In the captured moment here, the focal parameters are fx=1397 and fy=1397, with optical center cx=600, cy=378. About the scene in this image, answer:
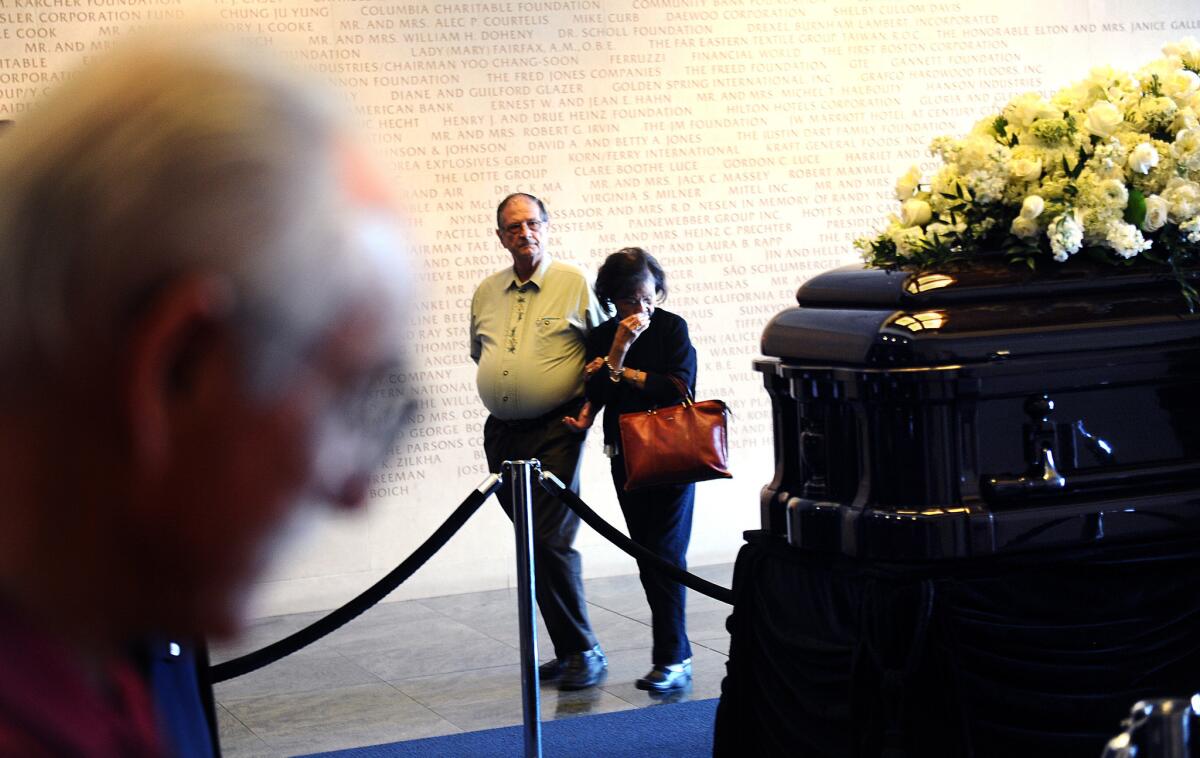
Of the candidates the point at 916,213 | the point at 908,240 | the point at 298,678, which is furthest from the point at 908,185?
the point at 298,678

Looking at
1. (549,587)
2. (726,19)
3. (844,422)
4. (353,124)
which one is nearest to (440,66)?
(726,19)

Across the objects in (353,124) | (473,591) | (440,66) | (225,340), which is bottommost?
(473,591)

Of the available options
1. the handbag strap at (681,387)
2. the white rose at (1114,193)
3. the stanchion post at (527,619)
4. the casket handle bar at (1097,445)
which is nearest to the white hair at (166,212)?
the casket handle bar at (1097,445)

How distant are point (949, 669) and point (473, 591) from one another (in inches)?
209

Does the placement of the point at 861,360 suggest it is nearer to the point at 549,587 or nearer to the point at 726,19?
the point at 549,587

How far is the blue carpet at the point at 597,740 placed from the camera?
4.75 metres

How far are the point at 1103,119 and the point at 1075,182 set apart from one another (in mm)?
187

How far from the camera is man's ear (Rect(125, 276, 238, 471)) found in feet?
2.52

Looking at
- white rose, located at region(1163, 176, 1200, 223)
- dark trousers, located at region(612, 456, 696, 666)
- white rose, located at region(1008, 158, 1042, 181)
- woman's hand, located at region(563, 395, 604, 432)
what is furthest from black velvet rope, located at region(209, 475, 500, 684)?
white rose, located at region(1163, 176, 1200, 223)

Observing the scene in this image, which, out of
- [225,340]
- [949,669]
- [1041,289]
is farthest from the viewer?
[1041,289]

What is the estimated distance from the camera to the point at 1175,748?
5.97 ft

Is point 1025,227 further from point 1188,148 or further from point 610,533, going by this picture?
point 610,533

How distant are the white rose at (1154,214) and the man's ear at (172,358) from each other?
9.83 ft

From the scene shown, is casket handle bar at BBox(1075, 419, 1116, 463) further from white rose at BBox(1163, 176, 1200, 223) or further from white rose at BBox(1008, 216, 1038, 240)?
white rose at BBox(1163, 176, 1200, 223)
